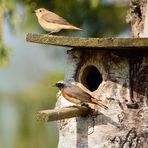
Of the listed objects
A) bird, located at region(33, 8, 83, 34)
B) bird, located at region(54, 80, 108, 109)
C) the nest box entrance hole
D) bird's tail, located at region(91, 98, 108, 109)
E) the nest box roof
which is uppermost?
bird, located at region(33, 8, 83, 34)

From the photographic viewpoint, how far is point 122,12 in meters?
8.96

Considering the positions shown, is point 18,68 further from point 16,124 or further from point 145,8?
point 145,8

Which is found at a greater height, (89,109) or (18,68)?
(18,68)

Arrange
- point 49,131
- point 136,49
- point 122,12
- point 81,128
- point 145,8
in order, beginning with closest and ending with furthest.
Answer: point 136,49 → point 81,128 → point 145,8 → point 49,131 → point 122,12

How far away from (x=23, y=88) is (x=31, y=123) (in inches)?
13.8

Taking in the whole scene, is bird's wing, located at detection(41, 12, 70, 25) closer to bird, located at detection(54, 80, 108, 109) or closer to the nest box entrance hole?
the nest box entrance hole

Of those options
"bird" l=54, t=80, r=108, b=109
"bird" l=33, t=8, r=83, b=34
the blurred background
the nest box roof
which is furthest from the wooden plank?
the blurred background

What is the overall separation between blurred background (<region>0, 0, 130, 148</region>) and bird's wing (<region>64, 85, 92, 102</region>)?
1.90 m

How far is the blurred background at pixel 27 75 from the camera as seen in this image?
6980 millimetres

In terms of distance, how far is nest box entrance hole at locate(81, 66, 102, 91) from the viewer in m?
5.00

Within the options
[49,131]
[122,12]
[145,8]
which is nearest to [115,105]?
[145,8]

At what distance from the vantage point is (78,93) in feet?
15.5

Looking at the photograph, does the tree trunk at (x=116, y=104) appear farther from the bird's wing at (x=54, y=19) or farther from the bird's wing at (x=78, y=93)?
the bird's wing at (x=54, y=19)

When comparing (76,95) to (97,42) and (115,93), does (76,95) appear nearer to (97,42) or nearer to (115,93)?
(115,93)
